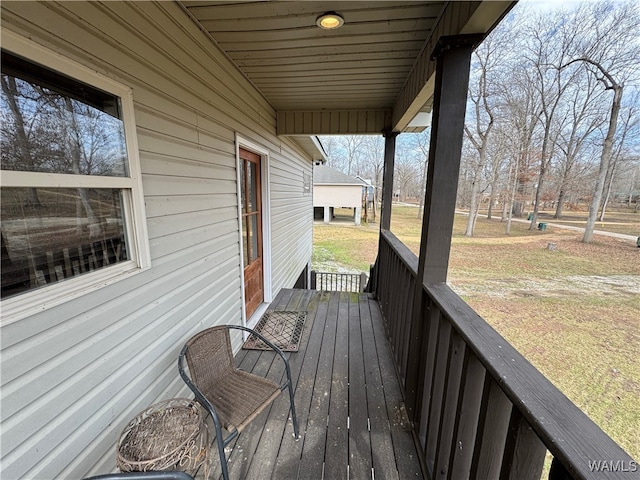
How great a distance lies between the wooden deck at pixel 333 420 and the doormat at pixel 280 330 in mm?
85

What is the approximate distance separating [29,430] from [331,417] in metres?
1.58

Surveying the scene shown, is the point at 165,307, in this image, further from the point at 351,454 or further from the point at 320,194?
the point at 320,194

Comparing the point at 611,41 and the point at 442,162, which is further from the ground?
the point at 611,41

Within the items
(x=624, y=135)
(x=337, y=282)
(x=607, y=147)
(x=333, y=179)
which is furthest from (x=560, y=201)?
(x=337, y=282)

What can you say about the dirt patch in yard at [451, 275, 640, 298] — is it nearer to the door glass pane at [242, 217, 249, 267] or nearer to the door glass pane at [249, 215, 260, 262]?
the door glass pane at [249, 215, 260, 262]

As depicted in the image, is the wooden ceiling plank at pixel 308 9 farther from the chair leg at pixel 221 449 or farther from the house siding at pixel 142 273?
the chair leg at pixel 221 449

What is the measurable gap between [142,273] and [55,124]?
77 centimetres

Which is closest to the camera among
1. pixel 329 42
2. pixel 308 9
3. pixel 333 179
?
pixel 308 9

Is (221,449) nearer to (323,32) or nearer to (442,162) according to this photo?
(442,162)

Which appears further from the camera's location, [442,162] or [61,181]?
[442,162]

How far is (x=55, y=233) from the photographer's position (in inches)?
41.1

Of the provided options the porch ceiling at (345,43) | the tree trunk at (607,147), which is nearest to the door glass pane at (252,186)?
the porch ceiling at (345,43)

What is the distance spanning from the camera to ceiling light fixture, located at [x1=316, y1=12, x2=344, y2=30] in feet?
5.40

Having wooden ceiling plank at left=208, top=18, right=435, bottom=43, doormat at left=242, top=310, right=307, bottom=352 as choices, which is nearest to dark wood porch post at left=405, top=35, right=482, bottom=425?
wooden ceiling plank at left=208, top=18, right=435, bottom=43
